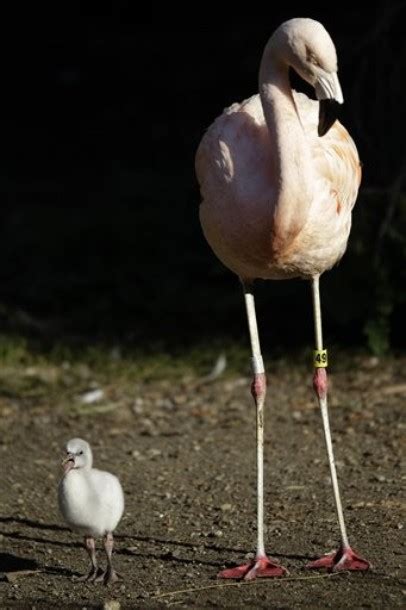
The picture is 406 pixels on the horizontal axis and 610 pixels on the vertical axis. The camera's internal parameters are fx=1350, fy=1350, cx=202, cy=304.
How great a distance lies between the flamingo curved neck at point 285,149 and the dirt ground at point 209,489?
1336mm

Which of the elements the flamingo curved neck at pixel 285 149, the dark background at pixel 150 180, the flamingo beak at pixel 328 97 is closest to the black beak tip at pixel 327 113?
the flamingo beak at pixel 328 97

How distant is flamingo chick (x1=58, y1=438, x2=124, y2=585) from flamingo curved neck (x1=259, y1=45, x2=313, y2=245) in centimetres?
115

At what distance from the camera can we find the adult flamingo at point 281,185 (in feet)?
16.3

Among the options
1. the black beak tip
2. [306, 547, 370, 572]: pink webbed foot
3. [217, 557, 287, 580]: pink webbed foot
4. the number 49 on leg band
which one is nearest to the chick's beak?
[217, 557, 287, 580]: pink webbed foot

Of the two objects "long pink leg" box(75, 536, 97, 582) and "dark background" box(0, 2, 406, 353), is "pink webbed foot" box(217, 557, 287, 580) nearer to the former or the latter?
"long pink leg" box(75, 536, 97, 582)

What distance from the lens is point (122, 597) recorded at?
196 inches

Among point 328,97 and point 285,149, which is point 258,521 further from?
point 328,97

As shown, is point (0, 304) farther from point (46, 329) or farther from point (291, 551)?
point (291, 551)

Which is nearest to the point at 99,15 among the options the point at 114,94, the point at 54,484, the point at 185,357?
the point at 114,94

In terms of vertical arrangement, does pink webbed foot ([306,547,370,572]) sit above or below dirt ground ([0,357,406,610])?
below

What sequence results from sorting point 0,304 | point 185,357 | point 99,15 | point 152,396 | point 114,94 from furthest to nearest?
point 99,15 < point 114,94 < point 0,304 < point 185,357 < point 152,396

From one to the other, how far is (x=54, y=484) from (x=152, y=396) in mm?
1589

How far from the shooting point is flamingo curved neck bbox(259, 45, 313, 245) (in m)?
4.98

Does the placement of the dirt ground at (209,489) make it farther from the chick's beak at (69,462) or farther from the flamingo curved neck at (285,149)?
the flamingo curved neck at (285,149)
